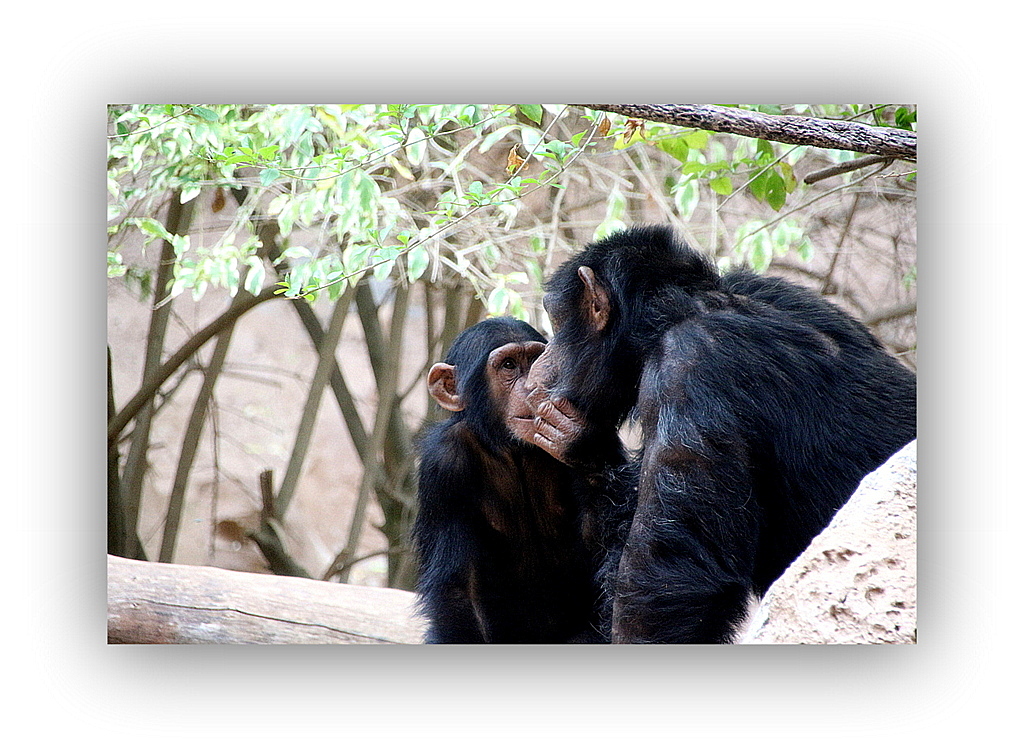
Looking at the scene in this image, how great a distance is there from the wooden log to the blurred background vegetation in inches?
2.4

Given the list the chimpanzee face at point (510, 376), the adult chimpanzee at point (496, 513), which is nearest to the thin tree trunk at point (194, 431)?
the adult chimpanzee at point (496, 513)

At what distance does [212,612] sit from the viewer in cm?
271

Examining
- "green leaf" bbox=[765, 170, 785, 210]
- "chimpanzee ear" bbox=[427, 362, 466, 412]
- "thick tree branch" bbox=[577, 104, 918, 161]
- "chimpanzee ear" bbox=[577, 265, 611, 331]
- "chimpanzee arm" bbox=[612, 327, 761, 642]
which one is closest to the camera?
"chimpanzee arm" bbox=[612, 327, 761, 642]

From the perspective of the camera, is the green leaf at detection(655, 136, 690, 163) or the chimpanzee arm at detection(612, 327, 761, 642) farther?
the green leaf at detection(655, 136, 690, 163)

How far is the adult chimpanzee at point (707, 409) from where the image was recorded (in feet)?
7.92

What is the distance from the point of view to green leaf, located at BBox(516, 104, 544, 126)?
270cm

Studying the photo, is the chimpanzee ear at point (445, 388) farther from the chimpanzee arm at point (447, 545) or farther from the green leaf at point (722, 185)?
the green leaf at point (722, 185)

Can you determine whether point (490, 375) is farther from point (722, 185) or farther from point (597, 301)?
point (722, 185)

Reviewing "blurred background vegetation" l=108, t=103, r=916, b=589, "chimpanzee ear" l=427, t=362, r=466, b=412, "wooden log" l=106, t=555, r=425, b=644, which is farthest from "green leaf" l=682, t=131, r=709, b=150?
"wooden log" l=106, t=555, r=425, b=644

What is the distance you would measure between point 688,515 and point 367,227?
3.56ft

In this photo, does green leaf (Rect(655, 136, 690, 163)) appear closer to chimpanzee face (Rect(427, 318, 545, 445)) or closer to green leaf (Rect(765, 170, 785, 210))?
green leaf (Rect(765, 170, 785, 210))

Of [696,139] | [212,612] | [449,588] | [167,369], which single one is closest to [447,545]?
[449,588]
